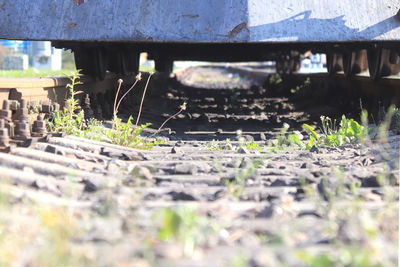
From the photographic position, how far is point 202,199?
3.01 m

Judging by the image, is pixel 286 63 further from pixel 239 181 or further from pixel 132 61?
pixel 239 181

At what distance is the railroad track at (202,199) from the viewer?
6.94 feet

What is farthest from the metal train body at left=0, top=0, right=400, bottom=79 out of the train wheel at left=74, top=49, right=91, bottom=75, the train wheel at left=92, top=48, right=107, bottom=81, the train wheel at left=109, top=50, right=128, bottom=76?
the train wheel at left=109, top=50, right=128, bottom=76

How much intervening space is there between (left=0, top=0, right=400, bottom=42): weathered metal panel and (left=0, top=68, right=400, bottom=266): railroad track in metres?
1.69

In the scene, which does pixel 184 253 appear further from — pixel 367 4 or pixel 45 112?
pixel 367 4

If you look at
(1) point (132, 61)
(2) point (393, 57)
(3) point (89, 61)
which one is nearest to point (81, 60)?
(3) point (89, 61)

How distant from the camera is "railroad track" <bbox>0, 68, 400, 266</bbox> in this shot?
2115 mm

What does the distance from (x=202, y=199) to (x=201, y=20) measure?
12.8 ft

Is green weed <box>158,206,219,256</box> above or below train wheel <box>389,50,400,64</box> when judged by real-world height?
below

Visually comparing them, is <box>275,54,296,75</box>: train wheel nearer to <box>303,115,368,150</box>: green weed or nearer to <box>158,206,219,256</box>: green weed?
<box>303,115,368,150</box>: green weed

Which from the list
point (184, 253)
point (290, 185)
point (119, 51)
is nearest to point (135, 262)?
point (184, 253)

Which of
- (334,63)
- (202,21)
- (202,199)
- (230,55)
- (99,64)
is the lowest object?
(202,199)

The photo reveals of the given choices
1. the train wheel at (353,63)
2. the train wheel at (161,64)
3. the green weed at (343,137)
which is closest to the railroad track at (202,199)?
the green weed at (343,137)

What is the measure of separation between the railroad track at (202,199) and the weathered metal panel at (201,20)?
1690mm
